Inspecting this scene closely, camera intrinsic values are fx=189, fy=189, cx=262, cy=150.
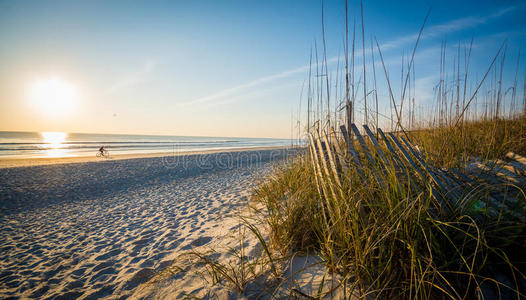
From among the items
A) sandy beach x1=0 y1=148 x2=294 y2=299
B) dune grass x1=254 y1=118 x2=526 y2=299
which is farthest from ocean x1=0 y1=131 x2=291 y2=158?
dune grass x1=254 y1=118 x2=526 y2=299

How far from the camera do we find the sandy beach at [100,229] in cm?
172

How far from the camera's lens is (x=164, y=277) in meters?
1.54

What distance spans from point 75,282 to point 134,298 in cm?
80

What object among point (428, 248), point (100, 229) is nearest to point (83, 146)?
point (100, 229)

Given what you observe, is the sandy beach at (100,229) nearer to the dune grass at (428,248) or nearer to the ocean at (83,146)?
the dune grass at (428,248)

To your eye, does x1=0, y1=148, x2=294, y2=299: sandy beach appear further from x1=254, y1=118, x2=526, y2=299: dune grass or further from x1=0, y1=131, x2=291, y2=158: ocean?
x1=0, y1=131, x2=291, y2=158: ocean

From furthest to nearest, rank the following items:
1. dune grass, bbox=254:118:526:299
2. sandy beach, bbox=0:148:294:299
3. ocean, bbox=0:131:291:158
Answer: ocean, bbox=0:131:291:158
sandy beach, bbox=0:148:294:299
dune grass, bbox=254:118:526:299

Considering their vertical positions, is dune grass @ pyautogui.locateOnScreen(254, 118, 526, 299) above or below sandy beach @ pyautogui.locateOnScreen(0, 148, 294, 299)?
above

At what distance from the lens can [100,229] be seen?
111 inches

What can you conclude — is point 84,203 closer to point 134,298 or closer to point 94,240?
point 94,240

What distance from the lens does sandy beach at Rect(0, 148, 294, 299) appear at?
172cm

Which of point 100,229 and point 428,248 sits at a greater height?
point 428,248

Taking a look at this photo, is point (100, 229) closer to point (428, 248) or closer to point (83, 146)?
Result: point (428, 248)

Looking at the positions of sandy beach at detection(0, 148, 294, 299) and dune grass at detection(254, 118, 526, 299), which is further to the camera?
sandy beach at detection(0, 148, 294, 299)
